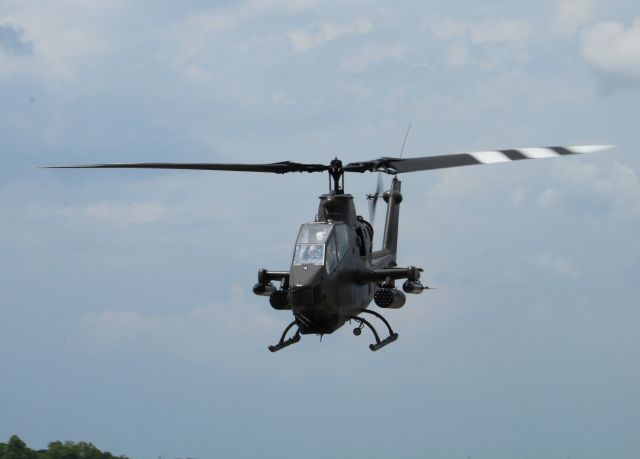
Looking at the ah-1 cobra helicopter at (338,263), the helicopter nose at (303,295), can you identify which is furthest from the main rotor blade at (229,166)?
the helicopter nose at (303,295)

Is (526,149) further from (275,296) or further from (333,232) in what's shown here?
(275,296)

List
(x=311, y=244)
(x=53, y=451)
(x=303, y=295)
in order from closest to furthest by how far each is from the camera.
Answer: (x=303, y=295) < (x=311, y=244) < (x=53, y=451)

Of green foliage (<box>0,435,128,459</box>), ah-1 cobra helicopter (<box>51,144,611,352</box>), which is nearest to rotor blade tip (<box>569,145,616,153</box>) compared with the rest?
ah-1 cobra helicopter (<box>51,144,611,352</box>)

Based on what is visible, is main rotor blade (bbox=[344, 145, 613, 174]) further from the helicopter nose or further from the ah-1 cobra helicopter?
the helicopter nose

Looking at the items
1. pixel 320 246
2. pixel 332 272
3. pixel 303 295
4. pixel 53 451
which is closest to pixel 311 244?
pixel 320 246

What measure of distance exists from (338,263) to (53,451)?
424 feet

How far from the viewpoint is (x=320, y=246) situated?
97.2 ft

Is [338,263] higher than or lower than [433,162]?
lower

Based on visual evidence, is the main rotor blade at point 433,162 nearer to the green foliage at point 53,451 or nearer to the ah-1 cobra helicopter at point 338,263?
the ah-1 cobra helicopter at point 338,263

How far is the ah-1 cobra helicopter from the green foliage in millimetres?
124808

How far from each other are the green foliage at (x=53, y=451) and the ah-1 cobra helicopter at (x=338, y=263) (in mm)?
124808

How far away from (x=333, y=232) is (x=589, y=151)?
903cm

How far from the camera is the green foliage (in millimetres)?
149250

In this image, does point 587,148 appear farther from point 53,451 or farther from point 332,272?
point 53,451
